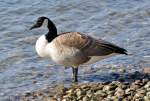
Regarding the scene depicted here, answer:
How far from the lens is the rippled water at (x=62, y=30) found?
10932 millimetres

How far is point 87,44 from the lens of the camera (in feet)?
34.3

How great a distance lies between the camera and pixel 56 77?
1092cm

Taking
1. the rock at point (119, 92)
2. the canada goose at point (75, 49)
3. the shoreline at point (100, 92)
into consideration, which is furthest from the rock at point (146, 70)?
the rock at point (119, 92)

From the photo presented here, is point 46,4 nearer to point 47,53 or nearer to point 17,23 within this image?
point 17,23

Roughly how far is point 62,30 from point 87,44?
3378mm

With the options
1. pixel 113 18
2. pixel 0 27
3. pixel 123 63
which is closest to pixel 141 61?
pixel 123 63

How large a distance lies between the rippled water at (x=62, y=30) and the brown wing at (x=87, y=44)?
65 cm

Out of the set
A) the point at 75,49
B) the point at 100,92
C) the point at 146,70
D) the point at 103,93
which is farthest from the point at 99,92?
the point at 146,70

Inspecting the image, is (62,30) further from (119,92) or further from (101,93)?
(119,92)

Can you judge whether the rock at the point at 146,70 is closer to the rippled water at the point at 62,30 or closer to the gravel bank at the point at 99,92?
the rippled water at the point at 62,30

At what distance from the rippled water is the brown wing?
65 centimetres

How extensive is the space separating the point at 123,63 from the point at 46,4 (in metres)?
4.96

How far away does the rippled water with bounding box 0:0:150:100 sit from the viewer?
10.9 metres

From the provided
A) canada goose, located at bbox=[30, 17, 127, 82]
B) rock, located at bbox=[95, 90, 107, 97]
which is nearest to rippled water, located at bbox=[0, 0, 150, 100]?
canada goose, located at bbox=[30, 17, 127, 82]
